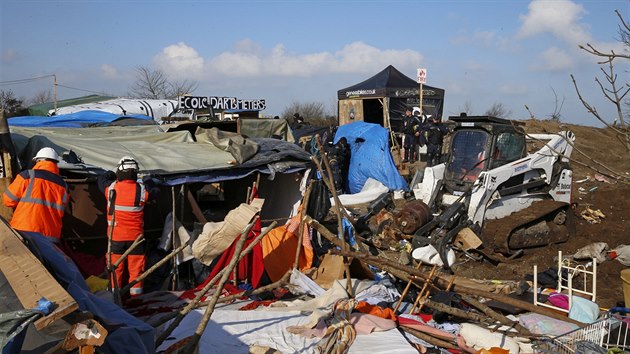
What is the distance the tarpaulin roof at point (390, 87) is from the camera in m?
23.5

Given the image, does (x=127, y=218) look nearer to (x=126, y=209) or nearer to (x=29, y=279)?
(x=126, y=209)

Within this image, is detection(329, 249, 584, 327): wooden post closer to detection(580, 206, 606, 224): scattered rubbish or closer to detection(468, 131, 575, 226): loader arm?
detection(468, 131, 575, 226): loader arm

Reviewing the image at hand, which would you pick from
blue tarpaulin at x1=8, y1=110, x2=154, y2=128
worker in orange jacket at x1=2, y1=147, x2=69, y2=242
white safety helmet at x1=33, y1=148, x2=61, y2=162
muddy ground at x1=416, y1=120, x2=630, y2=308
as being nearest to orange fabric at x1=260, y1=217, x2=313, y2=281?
worker in orange jacket at x1=2, y1=147, x2=69, y2=242

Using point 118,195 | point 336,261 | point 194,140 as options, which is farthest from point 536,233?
point 118,195

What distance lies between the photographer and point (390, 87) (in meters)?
23.5

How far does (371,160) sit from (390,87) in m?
6.91

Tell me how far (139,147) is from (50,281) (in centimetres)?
675

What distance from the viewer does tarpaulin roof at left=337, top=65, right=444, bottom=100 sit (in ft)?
77.3

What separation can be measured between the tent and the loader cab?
10.7 meters

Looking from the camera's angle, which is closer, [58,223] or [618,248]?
[58,223]

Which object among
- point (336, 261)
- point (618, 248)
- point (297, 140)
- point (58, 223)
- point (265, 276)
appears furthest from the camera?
point (297, 140)

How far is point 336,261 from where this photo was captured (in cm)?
784

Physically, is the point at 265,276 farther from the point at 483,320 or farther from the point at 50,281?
the point at 50,281

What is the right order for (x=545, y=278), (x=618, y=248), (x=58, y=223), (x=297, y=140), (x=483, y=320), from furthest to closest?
(x=297, y=140)
(x=618, y=248)
(x=545, y=278)
(x=58, y=223)
(x=483, y=320)
